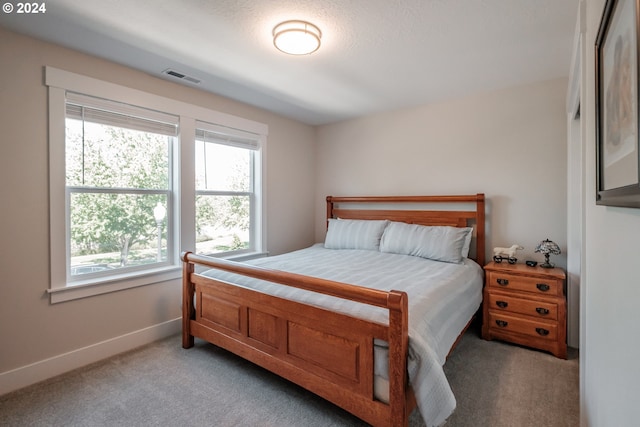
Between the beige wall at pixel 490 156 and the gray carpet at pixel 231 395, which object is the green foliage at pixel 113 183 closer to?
the gray carpet at pixel 231 395

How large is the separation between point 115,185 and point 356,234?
2.43 meters

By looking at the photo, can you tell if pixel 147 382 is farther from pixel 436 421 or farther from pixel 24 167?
pixel 436 421

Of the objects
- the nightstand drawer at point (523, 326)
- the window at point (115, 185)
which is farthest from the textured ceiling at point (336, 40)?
the nightstand drawer at point (523, 326)

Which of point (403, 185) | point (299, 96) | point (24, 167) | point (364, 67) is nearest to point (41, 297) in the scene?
point (24, 167)

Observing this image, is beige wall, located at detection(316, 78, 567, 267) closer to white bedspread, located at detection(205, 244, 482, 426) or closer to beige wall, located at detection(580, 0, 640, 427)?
white bedspread, located at detection(205, 244, 482, 426)

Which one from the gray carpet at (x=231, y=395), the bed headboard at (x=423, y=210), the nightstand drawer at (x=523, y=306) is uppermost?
the bed headboard at (x=423, y=210)

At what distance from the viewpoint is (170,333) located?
282 centimetres

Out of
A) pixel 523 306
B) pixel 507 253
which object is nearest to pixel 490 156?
pixel 507 253

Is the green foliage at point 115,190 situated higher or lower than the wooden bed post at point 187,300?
higher

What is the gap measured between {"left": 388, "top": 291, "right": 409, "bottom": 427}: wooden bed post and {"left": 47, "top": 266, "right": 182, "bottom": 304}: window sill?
2.27 m

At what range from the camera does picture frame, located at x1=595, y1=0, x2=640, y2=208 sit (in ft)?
2.16

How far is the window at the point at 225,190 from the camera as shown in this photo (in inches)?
125

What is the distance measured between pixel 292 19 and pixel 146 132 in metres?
1.68

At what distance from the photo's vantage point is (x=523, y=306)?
2.54 metres
